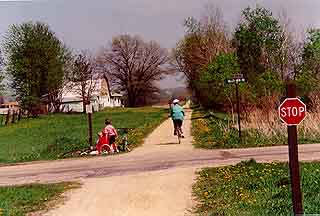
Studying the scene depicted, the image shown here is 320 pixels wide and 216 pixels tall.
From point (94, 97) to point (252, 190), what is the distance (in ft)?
225

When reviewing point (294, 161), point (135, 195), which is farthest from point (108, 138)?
point (294, 161)

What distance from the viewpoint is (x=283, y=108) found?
16.9ft

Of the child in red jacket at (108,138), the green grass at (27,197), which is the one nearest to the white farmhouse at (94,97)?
the child in red jacket at (108,138)

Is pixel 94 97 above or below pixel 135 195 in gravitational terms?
above

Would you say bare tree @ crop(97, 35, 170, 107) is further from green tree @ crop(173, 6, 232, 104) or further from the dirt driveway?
the dirt driveway

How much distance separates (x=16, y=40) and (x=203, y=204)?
50.3 meters

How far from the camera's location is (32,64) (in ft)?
177

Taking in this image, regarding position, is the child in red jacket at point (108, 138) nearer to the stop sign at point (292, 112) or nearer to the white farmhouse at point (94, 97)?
the stop sign at point (292, 112)

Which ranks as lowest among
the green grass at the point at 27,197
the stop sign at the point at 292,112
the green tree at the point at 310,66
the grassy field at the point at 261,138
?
the green grass at the point at 27,197

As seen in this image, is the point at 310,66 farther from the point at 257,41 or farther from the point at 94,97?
the point at 94,97

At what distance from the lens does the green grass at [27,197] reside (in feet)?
26.2

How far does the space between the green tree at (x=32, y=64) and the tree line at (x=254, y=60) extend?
14.9 meters

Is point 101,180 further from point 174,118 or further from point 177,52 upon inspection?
point 177,52

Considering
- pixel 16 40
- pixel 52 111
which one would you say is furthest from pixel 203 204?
pixel 52 111
